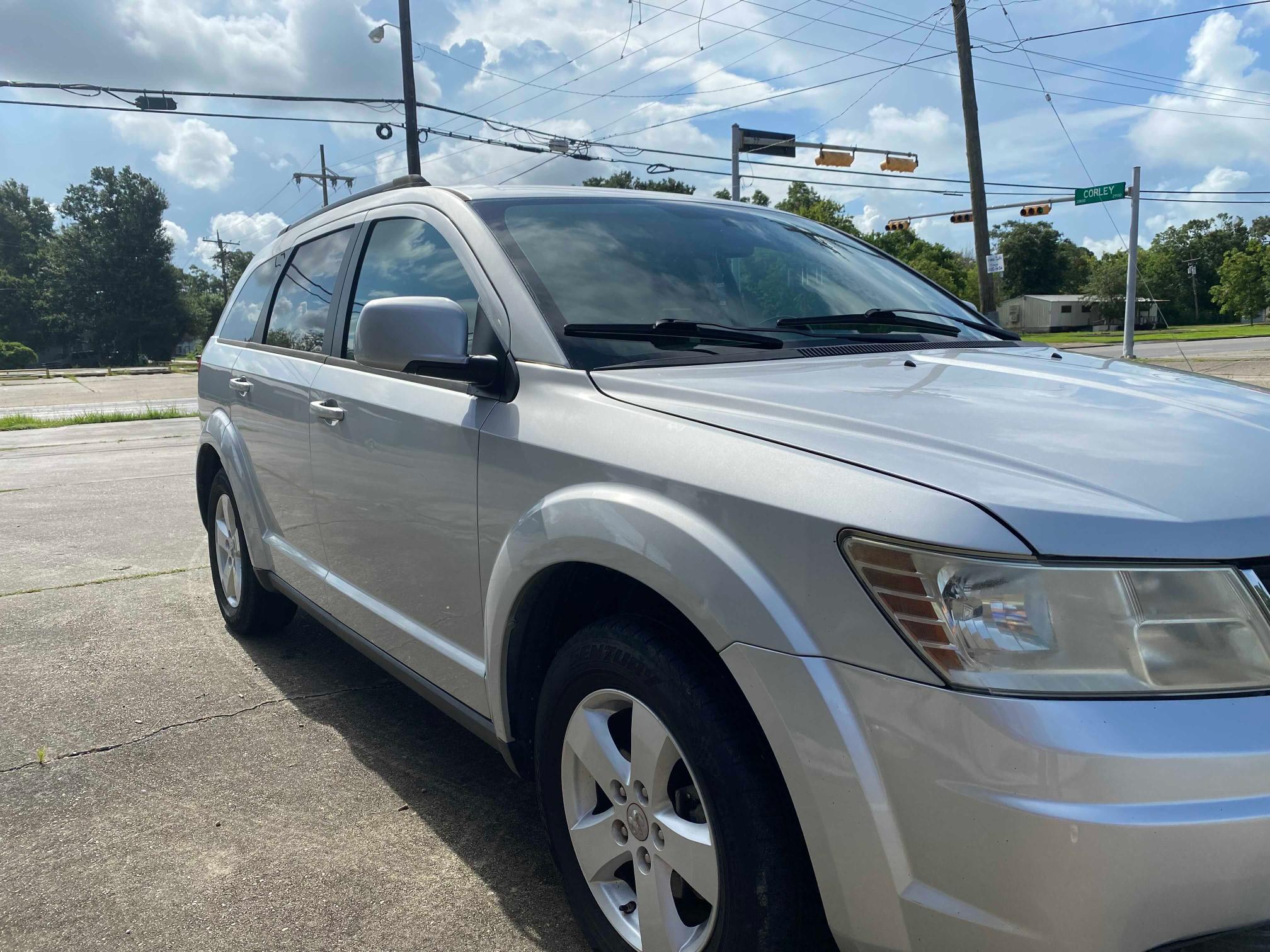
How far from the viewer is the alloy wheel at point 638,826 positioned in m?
1.77

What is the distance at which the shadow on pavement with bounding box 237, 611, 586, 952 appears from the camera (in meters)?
2.48

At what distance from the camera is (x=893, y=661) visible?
140 centimetres

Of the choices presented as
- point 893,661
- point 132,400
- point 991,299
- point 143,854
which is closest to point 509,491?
point 893,661

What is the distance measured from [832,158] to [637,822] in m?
25.5

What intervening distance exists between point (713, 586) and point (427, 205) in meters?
1.78

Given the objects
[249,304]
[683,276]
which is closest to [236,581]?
[249,304]

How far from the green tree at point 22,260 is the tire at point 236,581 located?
91533 millimetres

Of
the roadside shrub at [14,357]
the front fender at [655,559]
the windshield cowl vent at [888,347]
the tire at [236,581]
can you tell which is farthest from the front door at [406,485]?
the roadside shrub at [14,357]

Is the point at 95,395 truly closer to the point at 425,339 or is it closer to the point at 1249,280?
the point at 425,339

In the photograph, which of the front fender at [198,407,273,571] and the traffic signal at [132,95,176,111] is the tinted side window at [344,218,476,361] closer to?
the front fender at [198,407,273,571]

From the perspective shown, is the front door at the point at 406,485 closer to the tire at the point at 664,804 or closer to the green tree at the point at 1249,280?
the tire at the point at 664,804

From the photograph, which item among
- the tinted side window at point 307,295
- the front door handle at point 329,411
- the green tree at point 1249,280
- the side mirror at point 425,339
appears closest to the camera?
the side mirror at point 425,339

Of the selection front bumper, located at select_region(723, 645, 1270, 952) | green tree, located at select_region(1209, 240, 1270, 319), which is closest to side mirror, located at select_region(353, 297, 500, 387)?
front bumper, located at select_region(723, 645, 1270, 952)

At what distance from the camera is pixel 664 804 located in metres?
1.82
